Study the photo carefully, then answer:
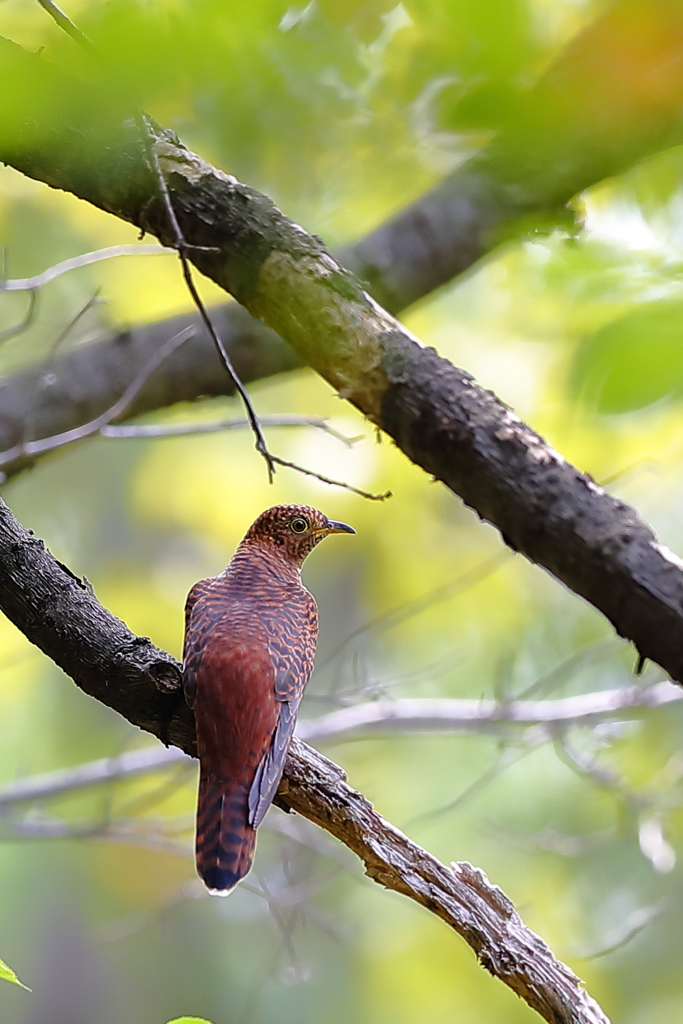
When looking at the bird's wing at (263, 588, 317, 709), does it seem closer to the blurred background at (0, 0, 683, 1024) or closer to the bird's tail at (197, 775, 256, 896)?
the bird's tail at (197, 775, 256, 896)

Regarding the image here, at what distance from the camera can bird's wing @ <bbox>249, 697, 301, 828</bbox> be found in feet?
3.04

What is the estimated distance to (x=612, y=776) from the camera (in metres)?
2.43

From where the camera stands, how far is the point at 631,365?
0.37 metres

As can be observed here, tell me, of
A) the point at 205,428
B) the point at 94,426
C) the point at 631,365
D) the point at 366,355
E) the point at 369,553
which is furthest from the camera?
the point at 369,553

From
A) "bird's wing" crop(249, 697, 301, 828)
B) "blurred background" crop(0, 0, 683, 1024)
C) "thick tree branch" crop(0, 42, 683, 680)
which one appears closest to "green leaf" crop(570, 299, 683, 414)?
"blurred background" crop(0, 0, 683, 1024)

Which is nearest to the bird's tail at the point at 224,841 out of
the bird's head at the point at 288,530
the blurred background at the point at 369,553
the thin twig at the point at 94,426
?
the bird's head at the point at 288,530

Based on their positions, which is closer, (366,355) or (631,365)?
(631,365)

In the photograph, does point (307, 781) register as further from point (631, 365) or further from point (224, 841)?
point (631, 365)

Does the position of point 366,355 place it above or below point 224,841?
above

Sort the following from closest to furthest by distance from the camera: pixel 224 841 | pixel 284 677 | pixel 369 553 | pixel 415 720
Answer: pixel 224 841
pixel 284 677
pixel 415 720
pixel 369 553

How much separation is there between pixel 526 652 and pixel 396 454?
0.98m

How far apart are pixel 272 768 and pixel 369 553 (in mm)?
2204

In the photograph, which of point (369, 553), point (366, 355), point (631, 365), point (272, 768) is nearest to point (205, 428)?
point (272, 768)

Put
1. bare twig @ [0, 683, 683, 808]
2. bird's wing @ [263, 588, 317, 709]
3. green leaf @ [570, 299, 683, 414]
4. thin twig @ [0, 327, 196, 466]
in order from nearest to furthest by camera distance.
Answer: green leaf @ [570, 299, 683, 414] < bird's wing @ [263, 588, 317, 709] < thin twig @ [0, 327, 196, 466] < bare twig @ [0, 683, 683, 808]
